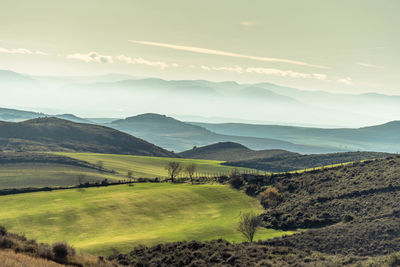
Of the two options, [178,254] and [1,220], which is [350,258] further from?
[1,220]

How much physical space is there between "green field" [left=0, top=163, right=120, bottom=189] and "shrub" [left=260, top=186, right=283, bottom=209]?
63537mm

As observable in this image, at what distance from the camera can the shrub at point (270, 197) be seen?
78.5m

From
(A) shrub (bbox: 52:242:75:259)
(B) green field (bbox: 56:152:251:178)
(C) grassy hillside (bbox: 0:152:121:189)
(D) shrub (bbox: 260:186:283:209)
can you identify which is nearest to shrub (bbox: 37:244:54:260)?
(A) shrub (bbox: 52:242:75:259)

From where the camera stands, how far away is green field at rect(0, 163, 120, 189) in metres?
113

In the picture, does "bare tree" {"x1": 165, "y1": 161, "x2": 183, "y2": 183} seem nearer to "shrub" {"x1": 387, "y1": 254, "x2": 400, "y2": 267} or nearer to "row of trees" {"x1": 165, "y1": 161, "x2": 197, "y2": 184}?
"row of trees" {"x1": 165, "y1": 161, "x2": 197, "y2": 184}

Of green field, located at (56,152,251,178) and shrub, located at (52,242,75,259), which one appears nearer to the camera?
shrub, located at (52,242,75,259)

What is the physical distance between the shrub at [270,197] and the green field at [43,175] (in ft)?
208

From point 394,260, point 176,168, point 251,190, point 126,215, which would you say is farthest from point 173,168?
point 394,260

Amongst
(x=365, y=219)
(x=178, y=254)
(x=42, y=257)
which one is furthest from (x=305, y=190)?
(x=42, y=257)

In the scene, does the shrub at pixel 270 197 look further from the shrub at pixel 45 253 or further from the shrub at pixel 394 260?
the shrub at pixel 45 253

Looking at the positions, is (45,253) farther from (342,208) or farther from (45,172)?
(45,172)

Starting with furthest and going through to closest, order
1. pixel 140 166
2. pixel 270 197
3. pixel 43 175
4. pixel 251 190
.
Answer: pixel 140 166, pixel 43 175, pixel 251 190, pixel 270 197

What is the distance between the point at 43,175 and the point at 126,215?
229ft

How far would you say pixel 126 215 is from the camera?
2672 inches
